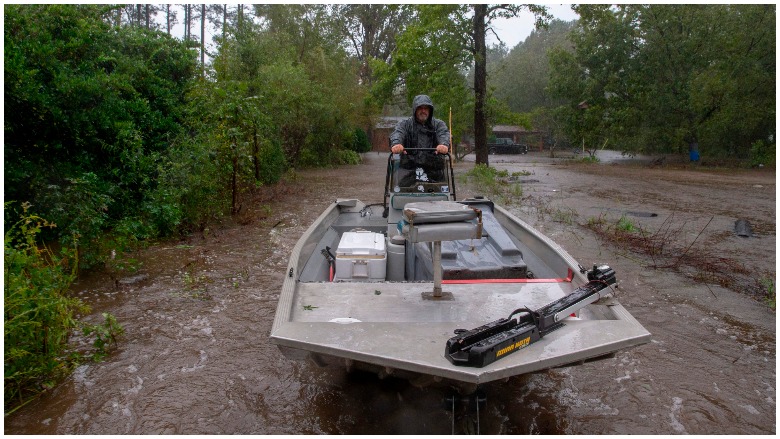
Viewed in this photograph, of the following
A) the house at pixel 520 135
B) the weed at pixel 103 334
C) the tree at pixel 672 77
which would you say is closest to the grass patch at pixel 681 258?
the weed at pixel 103 334

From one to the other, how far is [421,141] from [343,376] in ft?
10.9

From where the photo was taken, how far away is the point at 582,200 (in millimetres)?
15195

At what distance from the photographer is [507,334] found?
317 cm

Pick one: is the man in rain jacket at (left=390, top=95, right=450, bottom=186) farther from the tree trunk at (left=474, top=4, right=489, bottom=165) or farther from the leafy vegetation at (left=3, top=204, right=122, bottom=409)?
the tree trunk at (left=474, top=4, right=489, bottom=165)

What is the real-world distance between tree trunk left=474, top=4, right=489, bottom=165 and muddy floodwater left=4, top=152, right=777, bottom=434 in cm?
1359

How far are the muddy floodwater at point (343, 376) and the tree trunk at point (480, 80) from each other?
13.6m

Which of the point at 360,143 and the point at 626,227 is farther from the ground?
the point at 360,143

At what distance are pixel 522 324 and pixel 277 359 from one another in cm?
247

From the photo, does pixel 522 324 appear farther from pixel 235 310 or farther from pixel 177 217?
pixel 177 217

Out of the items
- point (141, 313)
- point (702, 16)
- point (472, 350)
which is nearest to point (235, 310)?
point (141, 313)

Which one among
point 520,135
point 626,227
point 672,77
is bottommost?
point 626,227

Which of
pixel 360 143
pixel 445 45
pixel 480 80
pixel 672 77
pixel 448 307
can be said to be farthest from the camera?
pixel 360 143

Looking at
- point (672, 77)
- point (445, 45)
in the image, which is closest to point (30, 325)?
point (445, 45)

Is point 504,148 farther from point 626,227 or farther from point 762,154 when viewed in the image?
point 626,227
